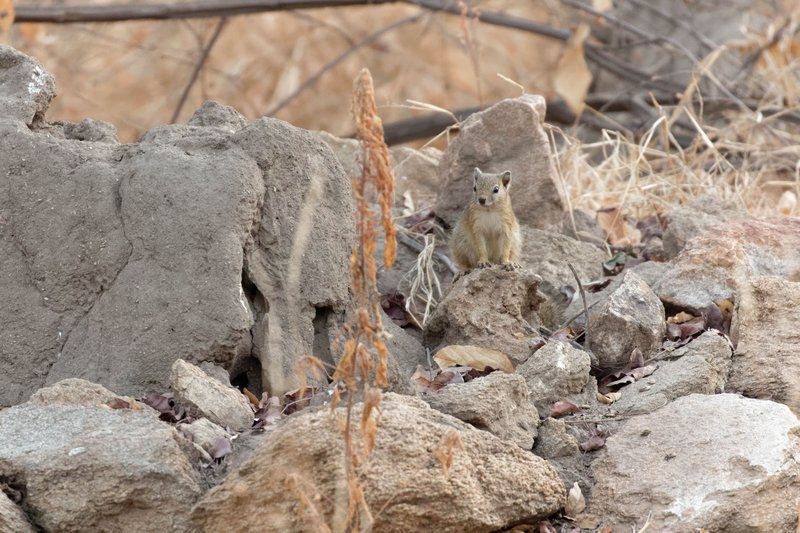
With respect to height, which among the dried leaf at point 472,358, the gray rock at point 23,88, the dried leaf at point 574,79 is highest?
the gray rock at point 23,88

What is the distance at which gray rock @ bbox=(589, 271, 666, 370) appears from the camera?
5.04 meters

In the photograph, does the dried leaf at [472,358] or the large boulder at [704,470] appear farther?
the dried leaf at [472,358]

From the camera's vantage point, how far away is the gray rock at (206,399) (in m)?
4.17

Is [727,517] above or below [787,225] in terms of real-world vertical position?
below

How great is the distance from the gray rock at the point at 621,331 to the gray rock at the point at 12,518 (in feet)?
8.05

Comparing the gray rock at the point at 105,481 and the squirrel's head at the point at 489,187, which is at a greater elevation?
the squirrel's head at the point at 489,187

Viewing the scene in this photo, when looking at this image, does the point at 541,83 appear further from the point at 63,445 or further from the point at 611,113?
the point at 63,445

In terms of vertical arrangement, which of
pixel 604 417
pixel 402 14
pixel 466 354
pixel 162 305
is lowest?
pixel 604 417

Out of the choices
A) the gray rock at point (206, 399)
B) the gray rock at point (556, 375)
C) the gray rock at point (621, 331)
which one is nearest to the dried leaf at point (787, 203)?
the gray rock at point (621, 331)

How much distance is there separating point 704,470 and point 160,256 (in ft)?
7.11

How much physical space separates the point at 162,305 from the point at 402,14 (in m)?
9.55

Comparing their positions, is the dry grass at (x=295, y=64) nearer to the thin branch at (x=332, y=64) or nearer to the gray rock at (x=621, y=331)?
the thin branch at (x=332, y=64)

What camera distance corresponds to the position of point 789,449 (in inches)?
161

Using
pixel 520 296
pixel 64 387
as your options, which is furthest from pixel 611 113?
pixel 64 387
